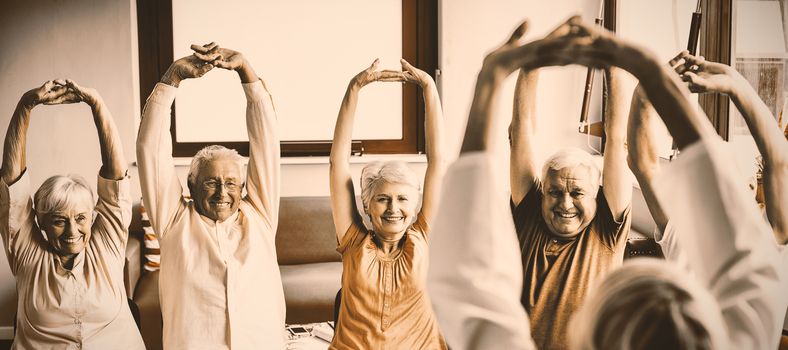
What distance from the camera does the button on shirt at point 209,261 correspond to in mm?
2311

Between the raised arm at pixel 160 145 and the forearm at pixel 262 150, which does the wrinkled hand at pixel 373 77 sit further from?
the raised arm at pixel 160 145

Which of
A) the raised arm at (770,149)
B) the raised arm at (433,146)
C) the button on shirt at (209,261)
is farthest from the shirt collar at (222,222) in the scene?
the raised arm at (770,149)

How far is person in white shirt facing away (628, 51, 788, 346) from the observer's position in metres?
1.89

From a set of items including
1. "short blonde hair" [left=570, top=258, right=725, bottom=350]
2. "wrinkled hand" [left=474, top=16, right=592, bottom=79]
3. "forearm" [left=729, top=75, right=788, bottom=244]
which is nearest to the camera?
"short blonde hair" [left=570, top=258, right=725, bottom=350]

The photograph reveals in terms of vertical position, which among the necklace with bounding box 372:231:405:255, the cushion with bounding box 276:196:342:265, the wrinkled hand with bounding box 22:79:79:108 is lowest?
the cushion with bounding box 276:196:342:265

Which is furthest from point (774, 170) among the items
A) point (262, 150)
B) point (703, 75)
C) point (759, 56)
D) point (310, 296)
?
point (310, 296)

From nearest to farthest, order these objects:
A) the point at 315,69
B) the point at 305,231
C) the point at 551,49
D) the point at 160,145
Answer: the point at 551,49 < the point at 160,145 < the point at 305,231 < the point at 315,69

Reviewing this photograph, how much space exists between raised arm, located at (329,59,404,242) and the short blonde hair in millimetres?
1084

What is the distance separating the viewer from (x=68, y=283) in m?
2.36

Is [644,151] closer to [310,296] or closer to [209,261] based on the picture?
[209,261]

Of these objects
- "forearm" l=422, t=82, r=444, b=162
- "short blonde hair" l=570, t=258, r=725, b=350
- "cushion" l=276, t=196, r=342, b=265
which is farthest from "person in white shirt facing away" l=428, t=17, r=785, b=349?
"cushion" l=276, t=196, r=342, b=265

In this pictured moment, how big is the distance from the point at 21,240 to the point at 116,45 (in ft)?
6.44

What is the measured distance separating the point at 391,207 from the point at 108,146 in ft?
2.92

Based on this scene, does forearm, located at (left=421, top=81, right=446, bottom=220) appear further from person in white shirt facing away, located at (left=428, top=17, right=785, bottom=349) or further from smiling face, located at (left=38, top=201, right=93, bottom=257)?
smiling face, located at (left=38, top=201, right=93, bottom=257)
